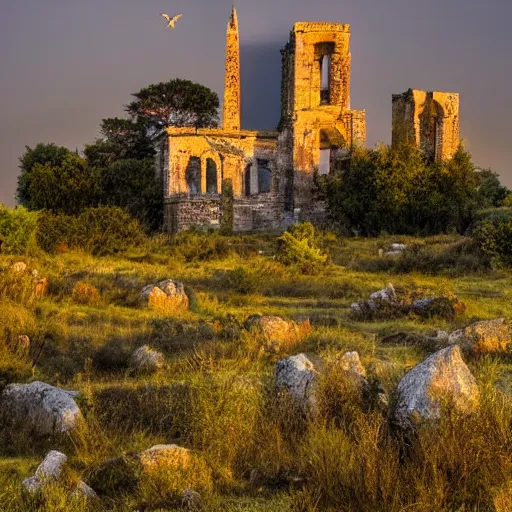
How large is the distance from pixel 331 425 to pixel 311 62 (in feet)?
112

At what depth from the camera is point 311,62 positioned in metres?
36.9

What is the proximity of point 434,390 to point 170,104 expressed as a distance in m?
43.9

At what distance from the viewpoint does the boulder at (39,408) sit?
228 inches

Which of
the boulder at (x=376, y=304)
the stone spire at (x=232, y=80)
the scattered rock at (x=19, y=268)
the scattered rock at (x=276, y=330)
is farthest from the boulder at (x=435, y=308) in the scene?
the stone spire at (x=232, y=80)

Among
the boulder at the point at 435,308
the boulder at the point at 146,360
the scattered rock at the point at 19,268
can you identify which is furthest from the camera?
the scattered rock at the point at 19,268

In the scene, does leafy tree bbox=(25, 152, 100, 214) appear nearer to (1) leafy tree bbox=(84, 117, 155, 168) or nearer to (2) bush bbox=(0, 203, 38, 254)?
(1) leafy tree bbox=(84, 117, 155, 168)

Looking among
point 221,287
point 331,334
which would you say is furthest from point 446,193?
point 331,334

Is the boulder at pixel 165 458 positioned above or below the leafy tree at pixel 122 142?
below

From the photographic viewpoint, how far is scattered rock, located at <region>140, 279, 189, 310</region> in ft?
42.2

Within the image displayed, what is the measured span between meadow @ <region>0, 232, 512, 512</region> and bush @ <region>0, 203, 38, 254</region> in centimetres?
796

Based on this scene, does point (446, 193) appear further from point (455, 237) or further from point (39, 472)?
point (39, 472)

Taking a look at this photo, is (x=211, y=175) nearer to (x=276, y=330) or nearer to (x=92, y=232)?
(x=92, y=232)

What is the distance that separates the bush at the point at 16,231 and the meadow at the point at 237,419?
26.1ft

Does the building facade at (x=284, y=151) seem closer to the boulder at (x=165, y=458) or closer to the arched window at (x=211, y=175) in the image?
the arched window at (x=211, y=175)
